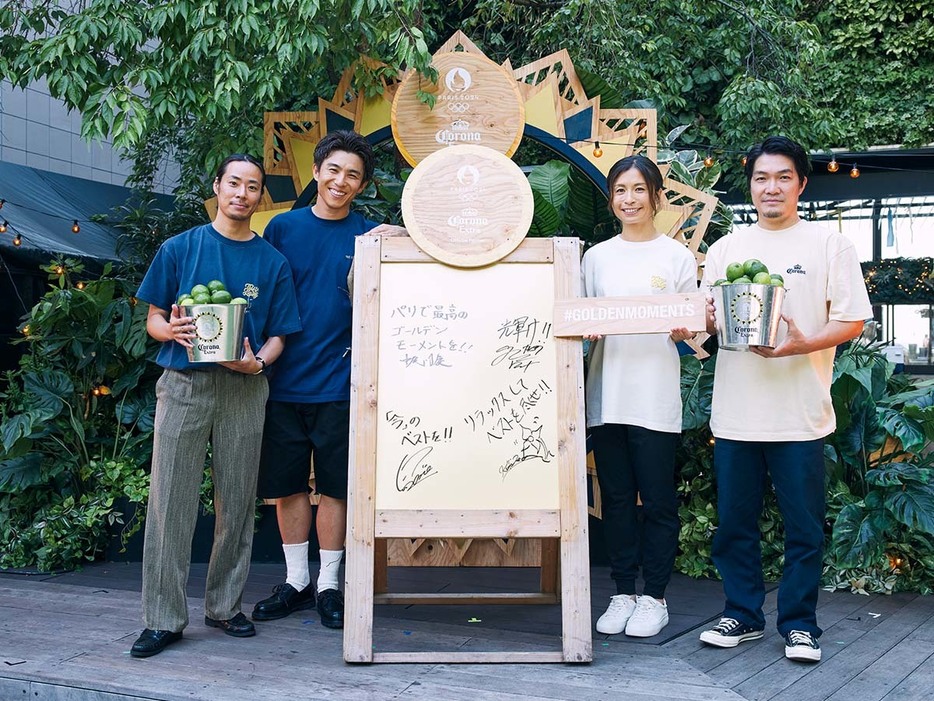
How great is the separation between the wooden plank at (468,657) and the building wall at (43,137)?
469 centimetres

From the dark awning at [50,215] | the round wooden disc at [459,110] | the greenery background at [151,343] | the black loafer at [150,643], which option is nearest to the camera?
the black loafer at [150,643]

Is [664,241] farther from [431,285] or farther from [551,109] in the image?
[551,109]

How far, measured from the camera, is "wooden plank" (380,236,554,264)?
125 inches

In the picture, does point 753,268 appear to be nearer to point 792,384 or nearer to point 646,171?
point 792,384

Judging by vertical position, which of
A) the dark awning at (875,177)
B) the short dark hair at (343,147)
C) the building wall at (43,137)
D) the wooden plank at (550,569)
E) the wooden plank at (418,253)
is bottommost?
the wooden plank at (550,569)

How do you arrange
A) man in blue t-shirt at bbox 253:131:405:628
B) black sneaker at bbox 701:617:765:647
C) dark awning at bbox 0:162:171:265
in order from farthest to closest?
dark awning at bbox 0:162:171:265, man in blue t-shirt at bbox 253:131:405:628, black sneaker at bbox 701:617:765:647

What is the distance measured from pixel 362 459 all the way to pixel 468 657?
726 mm

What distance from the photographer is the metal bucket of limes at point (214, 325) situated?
2885 millimetres

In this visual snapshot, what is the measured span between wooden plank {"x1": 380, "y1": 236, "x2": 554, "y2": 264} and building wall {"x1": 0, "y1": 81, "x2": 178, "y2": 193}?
402 cm

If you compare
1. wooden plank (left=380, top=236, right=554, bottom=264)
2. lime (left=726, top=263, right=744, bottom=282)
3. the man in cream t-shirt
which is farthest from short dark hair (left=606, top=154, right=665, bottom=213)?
lime (left=726, top=263, right=744, bottom=282)

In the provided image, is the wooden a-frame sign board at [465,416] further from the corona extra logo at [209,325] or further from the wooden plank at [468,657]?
the corona extra logo at [209,325]

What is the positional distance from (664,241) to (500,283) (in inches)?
25.7

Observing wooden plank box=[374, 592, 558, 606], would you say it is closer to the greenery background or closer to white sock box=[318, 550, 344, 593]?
white sock box=[318, 550, 344, 593]

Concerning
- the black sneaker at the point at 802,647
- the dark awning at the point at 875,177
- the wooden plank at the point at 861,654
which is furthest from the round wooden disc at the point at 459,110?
the dark awning at the point at 875,177
